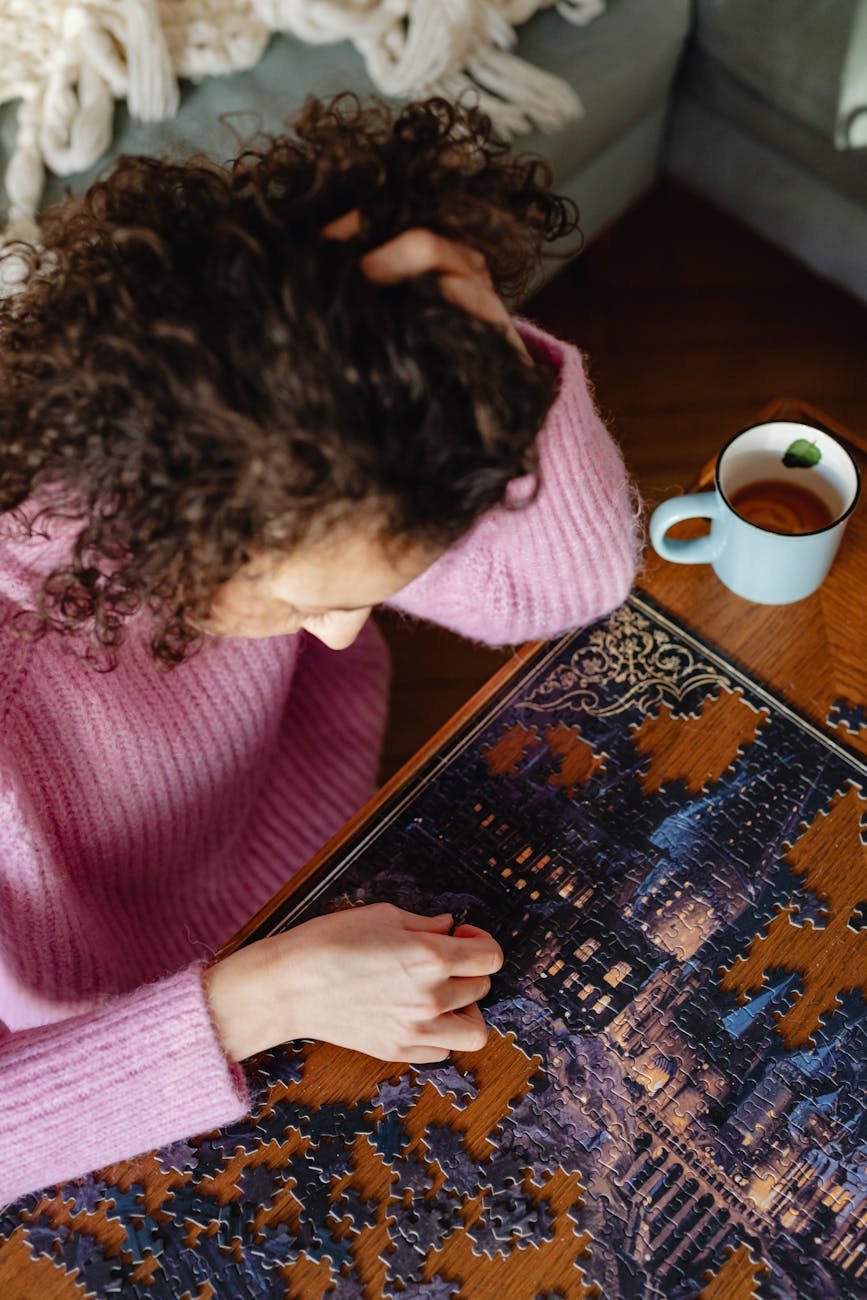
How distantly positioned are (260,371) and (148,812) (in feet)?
1.65

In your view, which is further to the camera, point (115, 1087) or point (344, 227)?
point (115, 1087)

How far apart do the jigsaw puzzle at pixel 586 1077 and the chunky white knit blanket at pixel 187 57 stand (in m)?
0.82

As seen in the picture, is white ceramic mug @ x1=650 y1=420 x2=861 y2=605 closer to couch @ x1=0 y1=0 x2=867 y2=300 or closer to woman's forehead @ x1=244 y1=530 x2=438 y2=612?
woman's forehead @ x1=244 y1=530 x2=438 y2=612

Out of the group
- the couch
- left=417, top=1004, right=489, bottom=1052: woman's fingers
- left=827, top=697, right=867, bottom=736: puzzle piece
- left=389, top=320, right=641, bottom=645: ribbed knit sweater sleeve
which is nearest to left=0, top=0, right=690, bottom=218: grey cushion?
the couch

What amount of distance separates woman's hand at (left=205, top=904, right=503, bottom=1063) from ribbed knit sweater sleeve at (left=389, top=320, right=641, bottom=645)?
0.91 feet

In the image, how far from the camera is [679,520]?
0.89m

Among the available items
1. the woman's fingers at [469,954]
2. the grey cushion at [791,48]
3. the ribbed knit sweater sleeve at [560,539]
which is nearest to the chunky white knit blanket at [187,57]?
the grey cushion at [791,48]

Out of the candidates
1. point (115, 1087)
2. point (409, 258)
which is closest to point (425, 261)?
point (409, 258)

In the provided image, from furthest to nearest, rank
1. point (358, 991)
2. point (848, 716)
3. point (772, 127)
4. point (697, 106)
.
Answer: point (697, 106), point (772, 127), point (848, 716), point (358, 991)

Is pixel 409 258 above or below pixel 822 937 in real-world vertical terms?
above

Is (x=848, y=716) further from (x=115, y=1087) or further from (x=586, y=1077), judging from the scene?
(x=115, y=1087)

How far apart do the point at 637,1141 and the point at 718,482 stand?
469mm

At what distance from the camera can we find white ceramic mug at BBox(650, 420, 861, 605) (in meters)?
0.83

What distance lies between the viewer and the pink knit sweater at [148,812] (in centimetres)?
75
